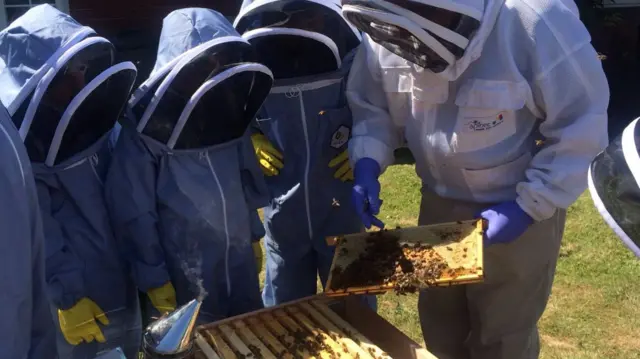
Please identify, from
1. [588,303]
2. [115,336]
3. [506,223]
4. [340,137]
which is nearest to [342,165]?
[340,137]

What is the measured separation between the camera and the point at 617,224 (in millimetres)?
1474

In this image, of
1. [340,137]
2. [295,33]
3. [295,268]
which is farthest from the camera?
[295,268]

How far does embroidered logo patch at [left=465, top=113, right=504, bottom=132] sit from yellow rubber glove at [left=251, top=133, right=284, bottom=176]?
36.6 inches

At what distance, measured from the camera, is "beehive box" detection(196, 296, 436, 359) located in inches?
84.0

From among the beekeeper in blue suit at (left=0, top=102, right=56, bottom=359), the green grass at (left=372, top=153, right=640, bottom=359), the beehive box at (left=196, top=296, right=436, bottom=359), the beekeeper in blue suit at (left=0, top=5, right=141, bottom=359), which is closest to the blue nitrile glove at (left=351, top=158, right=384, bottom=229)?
the beehive box at (left=196, top=296, right=436, bottom=359)

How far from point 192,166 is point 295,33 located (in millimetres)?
730

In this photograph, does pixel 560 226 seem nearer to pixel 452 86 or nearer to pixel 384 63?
pixel 452 86

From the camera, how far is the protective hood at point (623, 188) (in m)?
1.42

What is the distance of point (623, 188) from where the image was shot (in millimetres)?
1452

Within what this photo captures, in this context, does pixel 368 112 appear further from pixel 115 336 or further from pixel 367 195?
pixel 115 336

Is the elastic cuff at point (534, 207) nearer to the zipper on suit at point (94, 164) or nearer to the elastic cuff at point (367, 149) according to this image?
the elastic cuff at point (367, 149)

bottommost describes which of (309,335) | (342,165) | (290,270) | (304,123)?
(290,270)

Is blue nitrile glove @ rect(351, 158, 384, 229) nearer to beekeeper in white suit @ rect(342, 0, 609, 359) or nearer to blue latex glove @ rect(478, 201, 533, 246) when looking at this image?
beekeeper in white suit @ rect(342, 0, 609, 359)

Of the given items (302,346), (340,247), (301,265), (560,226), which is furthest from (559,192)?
(301,265)
